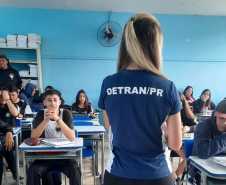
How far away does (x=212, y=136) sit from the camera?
1675 mm

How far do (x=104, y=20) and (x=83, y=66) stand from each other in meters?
1.27

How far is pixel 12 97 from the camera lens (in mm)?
3383

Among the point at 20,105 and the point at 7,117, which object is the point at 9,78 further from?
the point at 7,117

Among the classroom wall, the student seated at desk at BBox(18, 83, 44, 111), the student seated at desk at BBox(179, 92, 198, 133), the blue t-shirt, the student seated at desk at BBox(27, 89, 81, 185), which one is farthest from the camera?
the classroom wall

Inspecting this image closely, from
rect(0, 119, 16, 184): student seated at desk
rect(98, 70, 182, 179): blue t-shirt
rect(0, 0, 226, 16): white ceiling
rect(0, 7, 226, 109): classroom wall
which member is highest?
rect(0, 0, 226, 16): white ceiling

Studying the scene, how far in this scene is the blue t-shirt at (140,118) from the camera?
766 millimetres

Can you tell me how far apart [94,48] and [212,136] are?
402 centimetres

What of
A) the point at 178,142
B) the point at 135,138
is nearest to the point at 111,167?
the point at 135,138

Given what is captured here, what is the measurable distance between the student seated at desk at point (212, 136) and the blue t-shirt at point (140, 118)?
0.86 metres

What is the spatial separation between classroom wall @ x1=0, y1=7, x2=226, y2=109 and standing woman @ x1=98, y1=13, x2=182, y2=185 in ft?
14.7

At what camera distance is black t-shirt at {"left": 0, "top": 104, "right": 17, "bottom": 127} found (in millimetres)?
2756

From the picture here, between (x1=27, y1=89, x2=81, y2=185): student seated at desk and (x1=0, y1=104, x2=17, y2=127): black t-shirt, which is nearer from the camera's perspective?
(x1=27, y1=89, x2=81, y2=185): student seated at desk

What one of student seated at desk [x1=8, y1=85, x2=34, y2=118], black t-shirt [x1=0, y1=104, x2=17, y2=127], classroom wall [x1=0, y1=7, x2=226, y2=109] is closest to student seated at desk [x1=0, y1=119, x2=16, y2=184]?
black t-shirt [x1=0, y1=104, x2=17, y2=127]

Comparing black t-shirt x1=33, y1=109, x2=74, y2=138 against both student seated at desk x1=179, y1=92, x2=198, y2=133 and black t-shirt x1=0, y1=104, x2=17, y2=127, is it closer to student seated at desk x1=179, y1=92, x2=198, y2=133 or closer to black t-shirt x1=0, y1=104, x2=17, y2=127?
black t-shirt x1=0, y1=104, x2=17, y2=127
